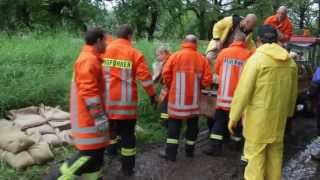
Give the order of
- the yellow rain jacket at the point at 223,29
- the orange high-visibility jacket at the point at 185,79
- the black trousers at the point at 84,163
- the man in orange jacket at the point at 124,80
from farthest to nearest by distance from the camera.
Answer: the yellow rain jacket at the point at 223,29
the orange high-visibility jacket at the point at 185,79
the man in orange jacket at the point at 124,80
the black trousers at the point at 84,163

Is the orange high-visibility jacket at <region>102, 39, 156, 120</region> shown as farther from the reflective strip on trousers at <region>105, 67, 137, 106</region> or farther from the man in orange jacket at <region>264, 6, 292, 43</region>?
the man in orange jacket at <region>264, 6, 292, 43</region>

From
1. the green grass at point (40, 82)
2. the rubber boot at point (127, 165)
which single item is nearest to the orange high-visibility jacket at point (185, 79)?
the rubber boot at point (127, 165)

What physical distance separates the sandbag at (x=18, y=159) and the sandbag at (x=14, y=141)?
0.19ft

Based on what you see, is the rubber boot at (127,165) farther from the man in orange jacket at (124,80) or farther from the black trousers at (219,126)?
the black trousers at (219,126)

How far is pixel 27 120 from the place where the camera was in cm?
792

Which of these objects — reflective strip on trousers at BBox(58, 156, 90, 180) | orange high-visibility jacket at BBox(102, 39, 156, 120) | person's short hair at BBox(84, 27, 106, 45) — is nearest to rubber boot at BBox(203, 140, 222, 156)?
orange high-visibility jacket at BBox(102, 39, 156, 120)

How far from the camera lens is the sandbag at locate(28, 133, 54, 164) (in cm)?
698

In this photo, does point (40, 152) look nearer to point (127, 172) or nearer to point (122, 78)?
point (127, 172)

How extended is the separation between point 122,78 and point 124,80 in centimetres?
4

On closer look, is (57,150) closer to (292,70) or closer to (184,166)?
(184,166)

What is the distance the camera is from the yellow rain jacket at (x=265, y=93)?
220 inches

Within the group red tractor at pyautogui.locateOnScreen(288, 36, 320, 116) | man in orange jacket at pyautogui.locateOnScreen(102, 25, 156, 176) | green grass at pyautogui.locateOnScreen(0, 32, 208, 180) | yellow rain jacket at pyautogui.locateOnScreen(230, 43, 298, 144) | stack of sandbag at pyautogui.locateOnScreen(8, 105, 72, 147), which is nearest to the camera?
yellow rain jacket at pyautogui.locateOnScreen(230, 43, 298, 144)

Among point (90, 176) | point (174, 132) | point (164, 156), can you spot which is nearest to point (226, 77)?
point (174, 132)

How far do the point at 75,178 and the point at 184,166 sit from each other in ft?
7.67
